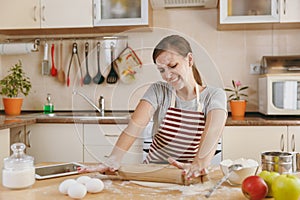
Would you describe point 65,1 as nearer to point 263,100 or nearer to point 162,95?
point 263,100

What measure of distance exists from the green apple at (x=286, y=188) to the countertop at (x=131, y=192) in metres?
0.11

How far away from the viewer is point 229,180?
4.13ft

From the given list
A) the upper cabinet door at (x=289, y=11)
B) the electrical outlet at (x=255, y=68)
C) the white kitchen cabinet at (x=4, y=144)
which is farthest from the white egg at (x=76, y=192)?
the electrical outlet at (x=255, y=68)

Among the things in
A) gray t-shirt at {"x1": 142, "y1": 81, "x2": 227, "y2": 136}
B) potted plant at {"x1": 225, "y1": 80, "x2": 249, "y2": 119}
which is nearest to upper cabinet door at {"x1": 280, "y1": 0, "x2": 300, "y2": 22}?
potted plant at {"x1": 225, "y1": 80, "x2": 249, "y2": 119}

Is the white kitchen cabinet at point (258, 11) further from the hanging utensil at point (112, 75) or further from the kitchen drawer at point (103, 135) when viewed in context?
the kitchen drawer at point (103, 135)

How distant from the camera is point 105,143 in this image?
1.29 m

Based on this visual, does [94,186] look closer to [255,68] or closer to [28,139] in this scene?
[28,139]

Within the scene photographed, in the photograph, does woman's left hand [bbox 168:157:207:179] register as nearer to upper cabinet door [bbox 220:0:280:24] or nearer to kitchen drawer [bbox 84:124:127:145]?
kitchen drawer [bbox 84:124:127:145]

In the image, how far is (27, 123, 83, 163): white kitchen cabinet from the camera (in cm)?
269

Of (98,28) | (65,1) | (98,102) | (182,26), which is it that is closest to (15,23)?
(65,1)

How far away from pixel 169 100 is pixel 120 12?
157 cm

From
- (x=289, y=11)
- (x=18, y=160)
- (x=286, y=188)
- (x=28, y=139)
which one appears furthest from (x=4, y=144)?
(x=289, y=11)

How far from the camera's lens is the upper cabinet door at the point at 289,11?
2.67m

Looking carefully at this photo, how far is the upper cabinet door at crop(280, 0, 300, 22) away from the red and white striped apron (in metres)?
1.53
